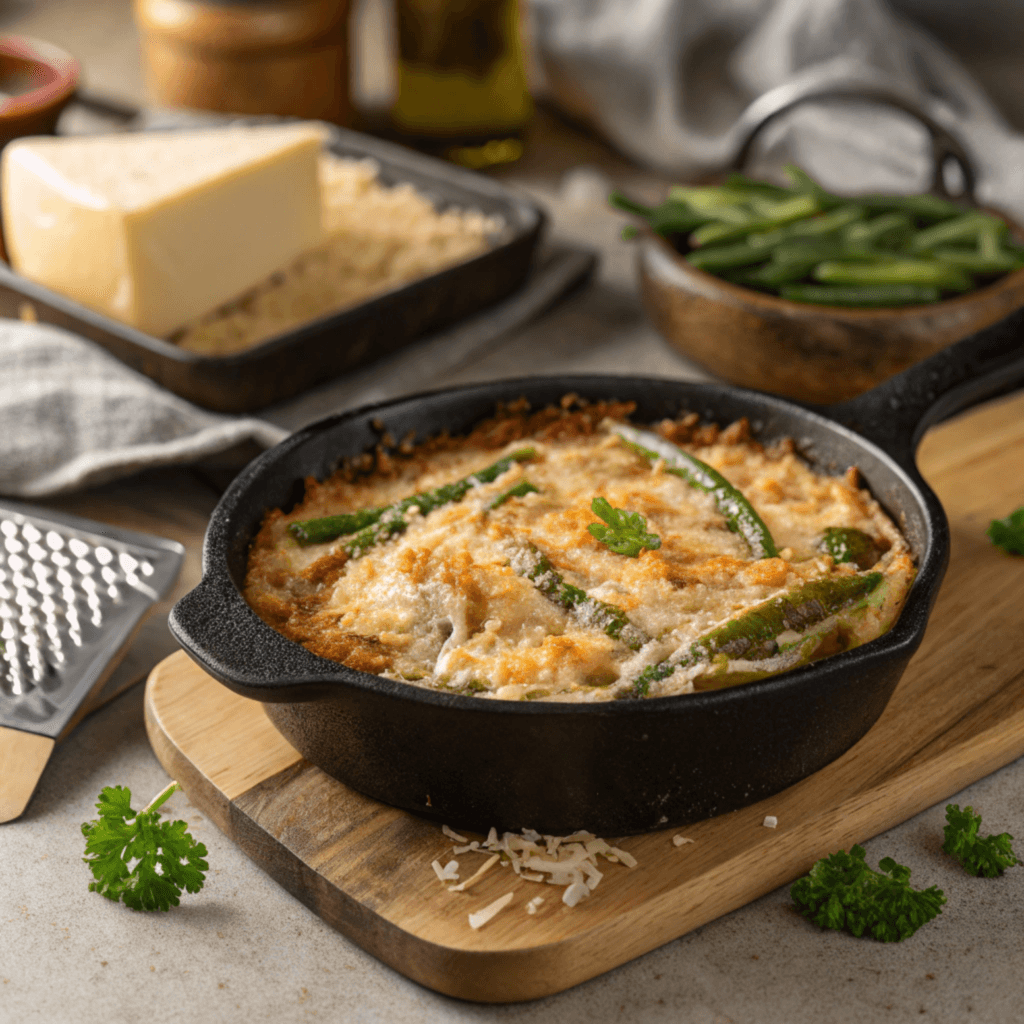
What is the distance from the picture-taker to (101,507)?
9.66 feet

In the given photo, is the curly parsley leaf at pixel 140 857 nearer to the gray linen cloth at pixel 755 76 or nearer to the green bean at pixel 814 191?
the green bean at pixel 814 191

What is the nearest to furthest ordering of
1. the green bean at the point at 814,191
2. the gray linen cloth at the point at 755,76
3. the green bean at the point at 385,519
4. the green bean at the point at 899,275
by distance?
the green bean at the point at 385,519
the green bean at the point at 899,275
the green bean at the point at 814,191
the gray linen cloth at the point at 755,76

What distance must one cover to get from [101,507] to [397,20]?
241cm

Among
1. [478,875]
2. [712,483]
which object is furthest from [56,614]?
[712,483]

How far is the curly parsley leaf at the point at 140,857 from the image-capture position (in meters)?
1.85

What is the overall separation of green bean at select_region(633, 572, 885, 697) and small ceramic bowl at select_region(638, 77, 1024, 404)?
4.07ft

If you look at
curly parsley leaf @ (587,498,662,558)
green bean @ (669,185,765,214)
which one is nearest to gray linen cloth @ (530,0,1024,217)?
green bean @ (669,185,765,214)

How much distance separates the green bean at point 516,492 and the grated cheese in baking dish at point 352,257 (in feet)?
3.87

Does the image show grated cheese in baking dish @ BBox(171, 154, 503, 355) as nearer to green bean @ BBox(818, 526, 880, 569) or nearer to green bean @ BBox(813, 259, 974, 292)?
green bean @ BBox(813, 259, 974, 292)

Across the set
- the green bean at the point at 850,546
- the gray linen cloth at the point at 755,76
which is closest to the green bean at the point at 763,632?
the green bean at the point at 850,546

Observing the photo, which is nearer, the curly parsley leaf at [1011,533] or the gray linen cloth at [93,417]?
the curly parsley leaf at [1011,533]

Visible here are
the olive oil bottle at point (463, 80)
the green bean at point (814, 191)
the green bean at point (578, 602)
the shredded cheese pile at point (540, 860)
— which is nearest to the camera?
the shredded cheese pile at point (540, 860)

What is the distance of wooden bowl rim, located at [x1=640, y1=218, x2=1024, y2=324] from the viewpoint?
10.1ft

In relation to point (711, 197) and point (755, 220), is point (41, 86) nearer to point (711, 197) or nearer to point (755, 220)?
point (711, 197)
